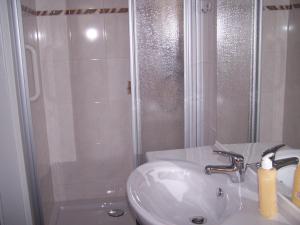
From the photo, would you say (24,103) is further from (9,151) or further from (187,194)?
(187,194)

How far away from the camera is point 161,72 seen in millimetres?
1783

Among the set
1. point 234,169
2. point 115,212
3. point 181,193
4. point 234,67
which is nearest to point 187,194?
point 181,193

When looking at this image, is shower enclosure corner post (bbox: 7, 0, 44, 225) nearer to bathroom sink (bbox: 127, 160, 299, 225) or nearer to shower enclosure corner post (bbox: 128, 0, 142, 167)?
shower enclosure corner post (bbox: 128, 0, 142, 167)

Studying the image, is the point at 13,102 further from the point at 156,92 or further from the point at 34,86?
the point at 156,92

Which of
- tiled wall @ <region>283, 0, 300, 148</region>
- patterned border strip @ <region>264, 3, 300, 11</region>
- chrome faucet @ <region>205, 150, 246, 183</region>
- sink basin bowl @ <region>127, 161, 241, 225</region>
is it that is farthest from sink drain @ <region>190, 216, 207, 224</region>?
patterned border strip @ <region>264, 3, 300, 11</region>

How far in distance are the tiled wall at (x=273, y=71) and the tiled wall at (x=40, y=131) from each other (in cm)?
146

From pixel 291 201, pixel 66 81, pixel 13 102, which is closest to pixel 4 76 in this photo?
pixel 13 102

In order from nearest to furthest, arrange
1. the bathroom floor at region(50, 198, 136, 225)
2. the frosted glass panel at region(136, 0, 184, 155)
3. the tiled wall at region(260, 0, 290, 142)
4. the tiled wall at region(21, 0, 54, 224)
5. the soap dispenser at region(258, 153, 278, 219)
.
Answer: the soap dispenser at region(258, 153, 278, 219)
the tiled wall at region(260, 0, 290, 142)
the frosted glass panel at region(136, 0, 184, 155)
the tiled wall at region(21, 0, 54, 224)
the bathroom floor at region(50, 198, 136, 225)

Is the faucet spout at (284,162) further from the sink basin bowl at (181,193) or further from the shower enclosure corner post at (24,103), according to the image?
the shower enclosure corner post at (24,103)

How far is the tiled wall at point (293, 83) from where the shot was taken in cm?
83

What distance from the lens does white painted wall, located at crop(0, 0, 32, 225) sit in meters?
1.54

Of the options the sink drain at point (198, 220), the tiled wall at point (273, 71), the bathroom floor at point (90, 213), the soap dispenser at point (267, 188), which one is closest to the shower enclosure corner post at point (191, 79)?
the tiled wall at point (273, 71)

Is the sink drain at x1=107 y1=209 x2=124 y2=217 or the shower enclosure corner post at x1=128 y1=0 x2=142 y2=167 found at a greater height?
the shower enclosure corner post at x1=128 y1=0 x2=142 y2=167

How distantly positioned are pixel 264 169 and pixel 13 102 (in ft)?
4.48
